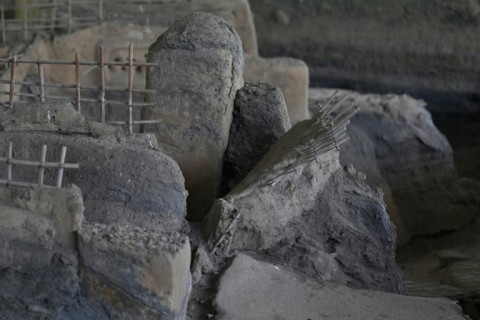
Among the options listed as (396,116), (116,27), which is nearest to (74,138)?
(116,27)

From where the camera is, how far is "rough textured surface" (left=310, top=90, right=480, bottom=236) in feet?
36.3

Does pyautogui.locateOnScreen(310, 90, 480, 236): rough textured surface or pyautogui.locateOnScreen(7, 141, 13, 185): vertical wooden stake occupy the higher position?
pyautogui.locateOnScreen(7, 141, 13, 185): vertical wooden stake

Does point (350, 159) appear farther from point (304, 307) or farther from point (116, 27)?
point (304, 307)

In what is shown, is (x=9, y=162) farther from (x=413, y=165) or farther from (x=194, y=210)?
(x=413, y=165)

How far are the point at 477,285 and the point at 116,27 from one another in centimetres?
539

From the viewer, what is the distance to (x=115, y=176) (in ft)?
18.6

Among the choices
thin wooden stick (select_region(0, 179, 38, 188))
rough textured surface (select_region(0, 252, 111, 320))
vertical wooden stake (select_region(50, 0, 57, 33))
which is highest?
thin wooden stick (select_region(0, 179, 38, 188))

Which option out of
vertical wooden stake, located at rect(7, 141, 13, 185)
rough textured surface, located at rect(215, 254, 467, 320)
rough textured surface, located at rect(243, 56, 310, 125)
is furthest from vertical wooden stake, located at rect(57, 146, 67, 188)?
rough textured surface, located at rect(243, 56, 310, 125)

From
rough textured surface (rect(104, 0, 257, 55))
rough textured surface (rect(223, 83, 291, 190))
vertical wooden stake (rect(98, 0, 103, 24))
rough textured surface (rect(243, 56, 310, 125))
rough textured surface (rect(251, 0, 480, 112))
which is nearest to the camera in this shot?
rough textured surface (rect(223, 83, 291, 190))

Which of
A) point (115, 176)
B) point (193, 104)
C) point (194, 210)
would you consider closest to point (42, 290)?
point (115, 176)

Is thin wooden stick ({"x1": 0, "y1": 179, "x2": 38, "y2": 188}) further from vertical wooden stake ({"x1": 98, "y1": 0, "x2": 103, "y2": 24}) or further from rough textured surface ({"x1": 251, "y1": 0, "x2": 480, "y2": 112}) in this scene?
rough textured surface ({"x1": 251, "y1": 0, "x2": 480, "y2": 112})

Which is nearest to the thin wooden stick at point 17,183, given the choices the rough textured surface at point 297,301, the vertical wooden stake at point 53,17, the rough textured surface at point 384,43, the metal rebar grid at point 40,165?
the metal rebar grid at point 40,165

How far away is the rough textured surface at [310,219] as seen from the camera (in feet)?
20.1

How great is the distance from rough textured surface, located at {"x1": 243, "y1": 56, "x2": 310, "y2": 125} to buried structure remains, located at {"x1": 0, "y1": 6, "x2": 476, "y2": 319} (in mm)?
2860
